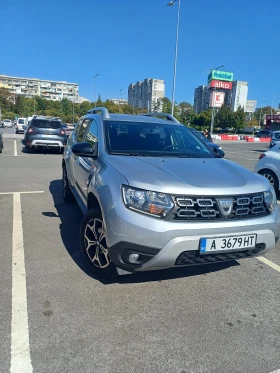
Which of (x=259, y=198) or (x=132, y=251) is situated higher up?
(x=259, y=198)

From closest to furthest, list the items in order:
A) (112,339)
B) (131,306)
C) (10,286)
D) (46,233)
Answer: (112,339), (131,306), (10,286), (46,233)

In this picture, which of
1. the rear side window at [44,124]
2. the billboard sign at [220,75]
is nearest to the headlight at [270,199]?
the rear side window at [44,124]

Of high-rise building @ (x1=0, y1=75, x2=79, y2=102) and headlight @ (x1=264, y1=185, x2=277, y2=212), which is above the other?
high-rise building @ (x1=0, y1=75, x2=79, y2=102)

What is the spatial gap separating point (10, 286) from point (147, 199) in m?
1.57

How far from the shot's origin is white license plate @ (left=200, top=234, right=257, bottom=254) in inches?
93.7

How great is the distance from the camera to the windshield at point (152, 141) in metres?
3.31

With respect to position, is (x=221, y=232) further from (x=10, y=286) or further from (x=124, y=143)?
(x=10, y=286)

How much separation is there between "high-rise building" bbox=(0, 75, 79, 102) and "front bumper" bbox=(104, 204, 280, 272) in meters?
151

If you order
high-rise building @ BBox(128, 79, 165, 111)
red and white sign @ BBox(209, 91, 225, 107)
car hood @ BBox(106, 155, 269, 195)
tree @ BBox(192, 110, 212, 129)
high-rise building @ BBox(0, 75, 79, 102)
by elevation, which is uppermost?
high-rise building @ BBox(0, 75, 79, 102)

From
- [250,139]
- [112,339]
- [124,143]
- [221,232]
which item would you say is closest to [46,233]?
[124,143]

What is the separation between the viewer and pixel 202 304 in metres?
2.60

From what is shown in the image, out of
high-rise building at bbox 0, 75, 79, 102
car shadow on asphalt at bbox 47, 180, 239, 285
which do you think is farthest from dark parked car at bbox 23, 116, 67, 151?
high-rise building at bbox 0, 75, 79, 102

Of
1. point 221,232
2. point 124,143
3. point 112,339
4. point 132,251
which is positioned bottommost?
point 112,339

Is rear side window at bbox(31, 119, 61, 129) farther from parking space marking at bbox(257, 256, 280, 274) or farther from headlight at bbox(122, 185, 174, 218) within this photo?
headlight at bbox(122, 185, 174, 218)
